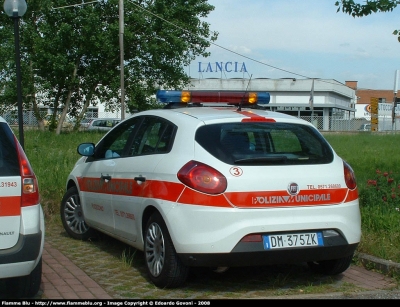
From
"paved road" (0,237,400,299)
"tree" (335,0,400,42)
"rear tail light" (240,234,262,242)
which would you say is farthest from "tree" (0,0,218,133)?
"rear tail light" (240,234,262,242)

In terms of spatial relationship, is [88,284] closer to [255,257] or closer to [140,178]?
[140,178]

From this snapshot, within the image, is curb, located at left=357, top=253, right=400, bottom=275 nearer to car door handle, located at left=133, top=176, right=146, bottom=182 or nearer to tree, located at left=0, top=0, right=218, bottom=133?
car door handle, located at left=133, top=176, right=146, bottom=182

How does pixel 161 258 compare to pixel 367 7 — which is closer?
pixel 161 258

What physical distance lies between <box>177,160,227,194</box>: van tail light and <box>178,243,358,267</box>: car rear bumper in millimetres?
536

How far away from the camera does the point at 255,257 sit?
17.0 ft

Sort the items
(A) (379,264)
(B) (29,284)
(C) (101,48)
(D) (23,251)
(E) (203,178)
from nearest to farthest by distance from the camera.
→ (D) (23,251), (B) (29,284), (E) (203,178), (A) (379,264), (C) (101,48)

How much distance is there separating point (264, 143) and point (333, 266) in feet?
4.60

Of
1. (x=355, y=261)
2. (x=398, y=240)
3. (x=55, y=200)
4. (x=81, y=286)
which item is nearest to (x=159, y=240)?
(x=81, y=286)

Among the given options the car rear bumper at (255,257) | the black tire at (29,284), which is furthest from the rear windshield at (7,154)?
the car rear bumper at (255,257)

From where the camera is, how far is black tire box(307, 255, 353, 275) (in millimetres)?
5922

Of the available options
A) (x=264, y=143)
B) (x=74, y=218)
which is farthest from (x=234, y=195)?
(x=74, y=218)

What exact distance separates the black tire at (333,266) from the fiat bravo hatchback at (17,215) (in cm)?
274

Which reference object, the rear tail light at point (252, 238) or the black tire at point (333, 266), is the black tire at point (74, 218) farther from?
the rear tail light at point (252, 238)

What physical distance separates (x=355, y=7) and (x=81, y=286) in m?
7.05
